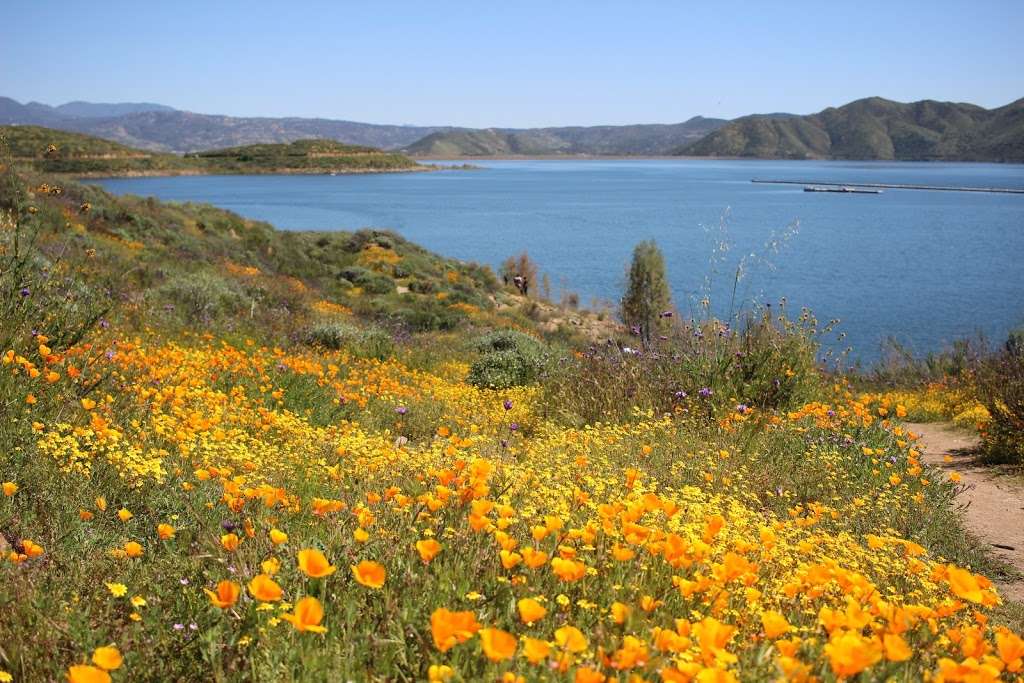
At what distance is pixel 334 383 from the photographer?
784cm

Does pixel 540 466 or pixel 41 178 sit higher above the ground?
pixel 41 178

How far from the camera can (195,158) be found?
158m

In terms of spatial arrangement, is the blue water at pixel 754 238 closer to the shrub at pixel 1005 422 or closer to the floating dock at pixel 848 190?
the floating dock at pixel 848 190

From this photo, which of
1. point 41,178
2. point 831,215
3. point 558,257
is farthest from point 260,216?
point 831,215

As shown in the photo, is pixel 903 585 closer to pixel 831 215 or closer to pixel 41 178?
pixel 41 178

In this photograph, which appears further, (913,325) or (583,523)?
(913,325)

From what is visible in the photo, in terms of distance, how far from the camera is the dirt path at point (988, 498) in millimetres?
5637

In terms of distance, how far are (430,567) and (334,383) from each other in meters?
5.56

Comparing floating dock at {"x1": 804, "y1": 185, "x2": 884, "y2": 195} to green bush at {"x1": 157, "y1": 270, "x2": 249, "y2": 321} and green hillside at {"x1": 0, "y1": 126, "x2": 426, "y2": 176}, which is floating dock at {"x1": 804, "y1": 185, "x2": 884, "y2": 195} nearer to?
green hillside at {"x1": 0, "y1": 126, "x2": 426, "y2": 176}

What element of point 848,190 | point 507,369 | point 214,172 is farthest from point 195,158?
point 507,369

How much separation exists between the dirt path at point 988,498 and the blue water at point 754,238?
2.97 metres

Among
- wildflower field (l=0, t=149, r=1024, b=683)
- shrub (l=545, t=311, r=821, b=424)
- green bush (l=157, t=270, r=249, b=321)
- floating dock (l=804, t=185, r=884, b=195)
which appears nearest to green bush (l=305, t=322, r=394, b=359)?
green bush (l=157, t=270, r=249, b=321)

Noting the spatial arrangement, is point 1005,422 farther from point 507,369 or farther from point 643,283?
point 643,283

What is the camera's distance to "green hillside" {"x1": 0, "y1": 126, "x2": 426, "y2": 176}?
97.0 m
